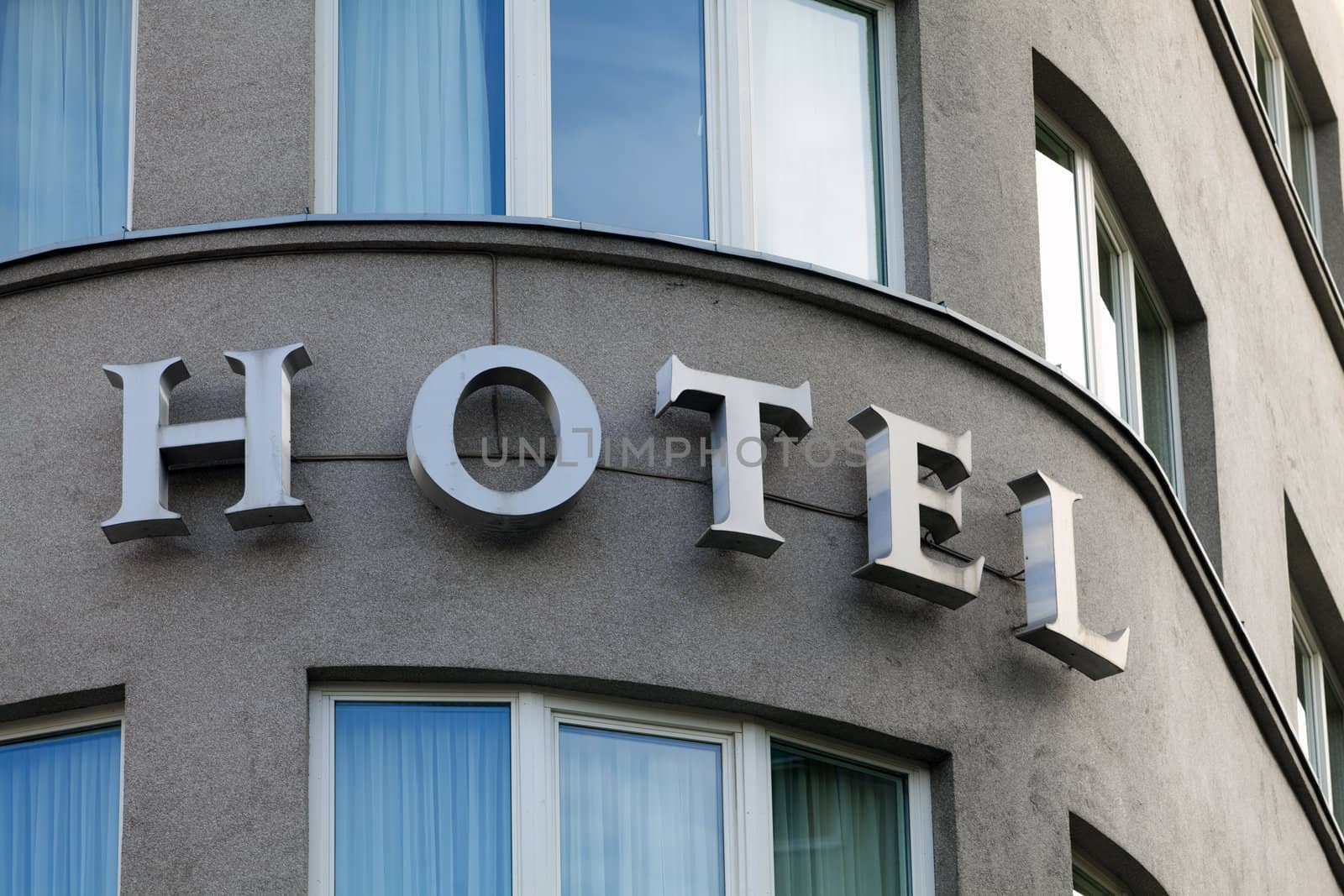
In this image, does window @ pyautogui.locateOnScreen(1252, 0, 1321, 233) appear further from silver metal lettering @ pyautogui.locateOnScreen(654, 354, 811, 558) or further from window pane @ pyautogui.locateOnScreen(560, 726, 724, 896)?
window pane @ pyautogui.locateOnScreen(560, 726, 724, 896)

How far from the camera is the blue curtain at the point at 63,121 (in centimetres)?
1250

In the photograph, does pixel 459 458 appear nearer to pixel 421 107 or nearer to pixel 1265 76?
pixel 421 107

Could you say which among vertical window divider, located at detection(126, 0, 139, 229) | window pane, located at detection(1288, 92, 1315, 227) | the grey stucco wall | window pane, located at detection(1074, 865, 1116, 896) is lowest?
window pane, located at detection(1074, 865, 1116, 896)

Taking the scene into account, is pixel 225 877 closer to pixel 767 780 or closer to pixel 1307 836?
pixel 767 780

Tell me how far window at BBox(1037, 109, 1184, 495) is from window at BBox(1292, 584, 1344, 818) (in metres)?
3.36

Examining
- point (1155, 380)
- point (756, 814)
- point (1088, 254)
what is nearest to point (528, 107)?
point (756, 814)

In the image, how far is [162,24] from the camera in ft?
40.3

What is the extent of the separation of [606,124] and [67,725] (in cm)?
413

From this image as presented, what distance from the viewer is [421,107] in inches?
491

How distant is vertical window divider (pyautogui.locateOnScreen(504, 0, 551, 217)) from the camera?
12273 millimetres

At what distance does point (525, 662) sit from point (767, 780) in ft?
4.38

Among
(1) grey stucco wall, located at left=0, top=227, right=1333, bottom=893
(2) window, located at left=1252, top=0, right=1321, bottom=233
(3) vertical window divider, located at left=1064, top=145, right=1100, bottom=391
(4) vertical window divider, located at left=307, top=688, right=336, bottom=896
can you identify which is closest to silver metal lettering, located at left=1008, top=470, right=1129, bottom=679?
(1) grey stucco wall, located at left=0, top=227, right=1333, bottom=893

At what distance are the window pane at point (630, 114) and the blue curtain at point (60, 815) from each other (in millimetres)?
3611

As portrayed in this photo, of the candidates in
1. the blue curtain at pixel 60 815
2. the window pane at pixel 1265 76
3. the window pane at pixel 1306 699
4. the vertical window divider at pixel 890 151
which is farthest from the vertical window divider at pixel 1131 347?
the blue curtain at pixel 60 815
